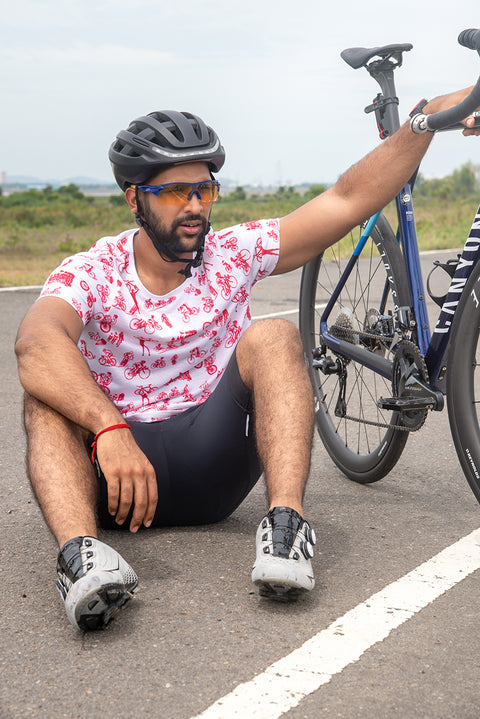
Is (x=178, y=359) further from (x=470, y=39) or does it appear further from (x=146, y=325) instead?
(x=470, y=39)

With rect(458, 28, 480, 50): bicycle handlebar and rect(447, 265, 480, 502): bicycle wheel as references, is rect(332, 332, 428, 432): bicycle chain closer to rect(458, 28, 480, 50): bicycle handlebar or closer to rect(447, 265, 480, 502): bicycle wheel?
rect(447, 265, 480, 502): bicycle wheel

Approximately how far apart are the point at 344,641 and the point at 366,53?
2237 mm

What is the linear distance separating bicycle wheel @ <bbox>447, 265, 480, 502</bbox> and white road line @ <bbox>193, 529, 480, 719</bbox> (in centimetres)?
27

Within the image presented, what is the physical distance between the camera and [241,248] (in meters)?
3.37

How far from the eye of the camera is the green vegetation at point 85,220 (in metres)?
18.2

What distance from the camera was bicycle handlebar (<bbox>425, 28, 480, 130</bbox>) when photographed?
2777 mm

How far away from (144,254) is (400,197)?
3.30ft

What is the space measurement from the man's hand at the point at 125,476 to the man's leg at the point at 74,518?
117mm

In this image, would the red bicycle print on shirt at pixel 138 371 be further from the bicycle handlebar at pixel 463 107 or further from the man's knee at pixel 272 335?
the bicycle handlebar at pixel 463 107

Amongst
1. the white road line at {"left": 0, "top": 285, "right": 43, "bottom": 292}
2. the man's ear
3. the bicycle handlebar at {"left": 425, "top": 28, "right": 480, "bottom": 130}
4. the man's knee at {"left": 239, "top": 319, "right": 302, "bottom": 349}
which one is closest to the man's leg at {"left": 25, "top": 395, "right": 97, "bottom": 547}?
the man's knee at {"left": 239, "top": 319, "right": 302, "bottom": 349}

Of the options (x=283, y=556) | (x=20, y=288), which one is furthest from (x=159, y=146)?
(x=20, y=288)

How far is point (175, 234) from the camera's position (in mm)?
3189

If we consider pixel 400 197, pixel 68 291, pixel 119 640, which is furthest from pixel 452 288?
pixel 119 640

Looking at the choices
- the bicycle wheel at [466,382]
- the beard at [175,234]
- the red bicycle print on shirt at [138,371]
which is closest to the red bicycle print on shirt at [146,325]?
the red bicycle print on shirt at [138,371]
